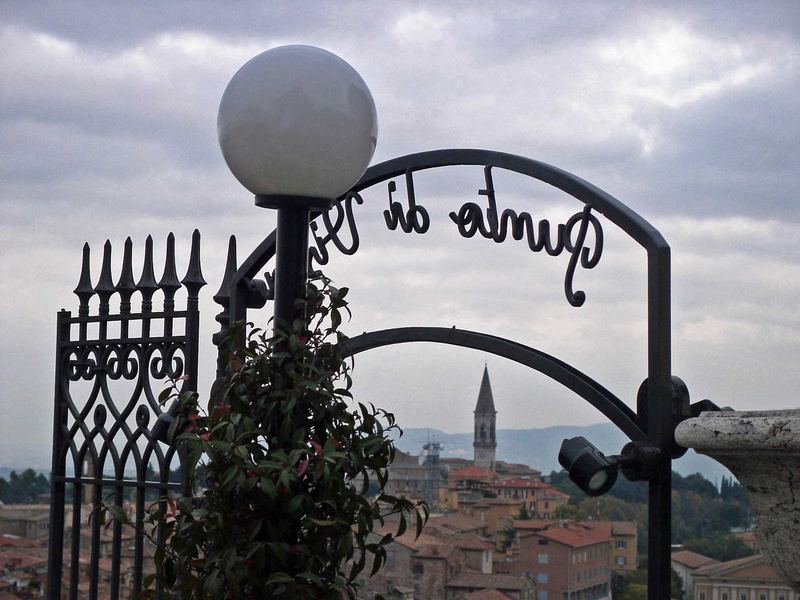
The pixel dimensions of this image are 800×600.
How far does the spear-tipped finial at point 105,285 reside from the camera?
349 centimetres

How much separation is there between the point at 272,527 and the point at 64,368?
1924mm

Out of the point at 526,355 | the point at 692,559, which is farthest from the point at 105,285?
the point at 692,559

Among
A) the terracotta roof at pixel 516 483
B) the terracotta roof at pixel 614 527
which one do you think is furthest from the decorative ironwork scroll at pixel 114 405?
the terracotta roof at pixel 516 483

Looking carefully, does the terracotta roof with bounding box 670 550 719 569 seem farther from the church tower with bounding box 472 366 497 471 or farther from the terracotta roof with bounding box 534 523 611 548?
the church tower with bounding box 472 366 497 471

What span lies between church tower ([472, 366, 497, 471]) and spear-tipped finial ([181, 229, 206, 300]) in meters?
25.3

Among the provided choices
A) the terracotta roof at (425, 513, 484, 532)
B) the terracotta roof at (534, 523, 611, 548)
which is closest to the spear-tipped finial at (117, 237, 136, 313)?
the terracotta roof at (534, 523, 611, 548)

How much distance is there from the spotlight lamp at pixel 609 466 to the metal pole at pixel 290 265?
0.84 m

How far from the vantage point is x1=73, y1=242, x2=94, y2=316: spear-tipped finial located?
11.8 feet

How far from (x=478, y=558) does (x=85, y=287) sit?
11.9 meters

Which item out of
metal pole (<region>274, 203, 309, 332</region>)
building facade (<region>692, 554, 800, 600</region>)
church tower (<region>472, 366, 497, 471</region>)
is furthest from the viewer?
church tower (<region>472, 366, 497, 471</region>)

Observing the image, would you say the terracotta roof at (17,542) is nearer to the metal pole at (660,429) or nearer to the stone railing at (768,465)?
the metal pole at (660,429)

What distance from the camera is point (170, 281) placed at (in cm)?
330

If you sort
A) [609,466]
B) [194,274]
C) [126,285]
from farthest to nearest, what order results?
[126,285], [194,274], [609,466]

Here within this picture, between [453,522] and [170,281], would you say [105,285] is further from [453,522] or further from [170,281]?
[453,522]
